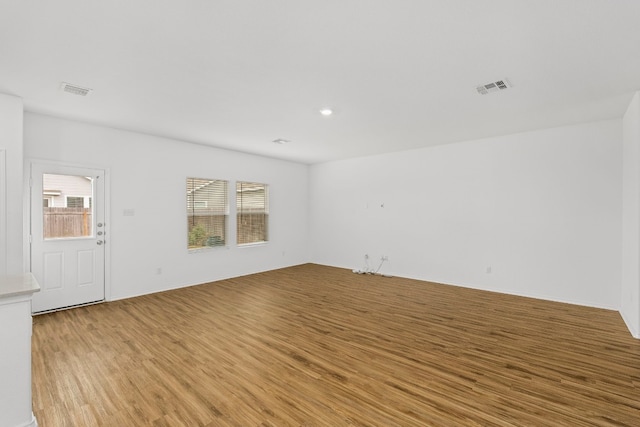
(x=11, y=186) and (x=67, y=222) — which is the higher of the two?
(x=11, y=186)

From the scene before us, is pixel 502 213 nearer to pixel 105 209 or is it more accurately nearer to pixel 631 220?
pixel 631 220

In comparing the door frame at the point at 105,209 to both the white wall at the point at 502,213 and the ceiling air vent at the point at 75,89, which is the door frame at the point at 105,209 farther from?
the white wall at the point at 502,213

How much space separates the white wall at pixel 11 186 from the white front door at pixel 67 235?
1.81 feet

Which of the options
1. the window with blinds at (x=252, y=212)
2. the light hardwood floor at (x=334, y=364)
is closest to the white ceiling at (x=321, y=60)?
the window with blinds at (x=252, y=212)

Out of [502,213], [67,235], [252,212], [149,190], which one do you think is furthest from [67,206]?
[502,213]

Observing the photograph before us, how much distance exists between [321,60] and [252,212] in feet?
16.1

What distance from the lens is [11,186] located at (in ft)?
11.6

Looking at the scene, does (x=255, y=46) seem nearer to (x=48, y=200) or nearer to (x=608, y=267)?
(x=48, y=200)

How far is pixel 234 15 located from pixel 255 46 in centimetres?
39

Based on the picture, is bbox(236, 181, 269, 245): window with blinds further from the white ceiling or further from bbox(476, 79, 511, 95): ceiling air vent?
bbox(476, 79, 511, 95): ceiling air vent

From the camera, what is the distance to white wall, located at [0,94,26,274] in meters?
3.49

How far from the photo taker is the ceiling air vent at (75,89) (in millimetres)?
3239

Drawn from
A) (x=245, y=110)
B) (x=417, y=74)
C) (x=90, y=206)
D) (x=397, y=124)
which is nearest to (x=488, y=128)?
(x=397, y=124)

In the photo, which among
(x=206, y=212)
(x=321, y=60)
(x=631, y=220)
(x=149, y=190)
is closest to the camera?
(x=321, y=60)
